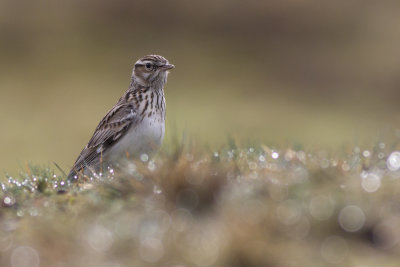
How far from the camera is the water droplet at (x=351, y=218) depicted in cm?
548

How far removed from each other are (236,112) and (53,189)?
18618 mm

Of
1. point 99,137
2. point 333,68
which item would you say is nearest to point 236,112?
point 333,68

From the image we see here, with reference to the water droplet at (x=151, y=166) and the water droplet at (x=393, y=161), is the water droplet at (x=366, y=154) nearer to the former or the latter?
the water droplet at (x=393, y=161)

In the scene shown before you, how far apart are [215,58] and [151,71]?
20.3 m

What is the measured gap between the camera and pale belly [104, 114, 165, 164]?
9.78m

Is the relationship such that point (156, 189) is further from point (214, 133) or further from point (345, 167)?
point (214, 133)

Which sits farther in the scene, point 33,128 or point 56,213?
point 33,128

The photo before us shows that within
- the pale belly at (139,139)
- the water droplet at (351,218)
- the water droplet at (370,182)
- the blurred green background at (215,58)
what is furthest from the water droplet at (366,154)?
the blurred green background at (215,58)

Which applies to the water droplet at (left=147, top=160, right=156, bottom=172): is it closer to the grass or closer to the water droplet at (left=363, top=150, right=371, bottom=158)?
the grass

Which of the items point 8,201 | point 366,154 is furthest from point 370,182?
point 8,201

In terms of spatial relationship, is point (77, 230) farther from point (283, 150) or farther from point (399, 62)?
point (399, 62)

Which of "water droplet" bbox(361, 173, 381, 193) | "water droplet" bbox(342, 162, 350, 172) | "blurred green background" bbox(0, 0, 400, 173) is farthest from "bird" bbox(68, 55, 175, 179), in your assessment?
"blurred green background" bbox(0, 0, 400, 173)

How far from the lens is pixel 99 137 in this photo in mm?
10539

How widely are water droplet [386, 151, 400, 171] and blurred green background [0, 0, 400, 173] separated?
1672 centimetres
